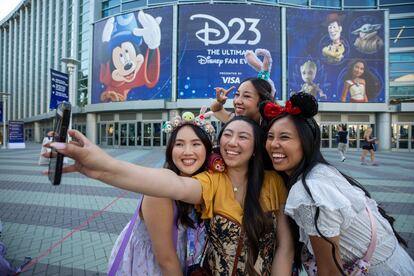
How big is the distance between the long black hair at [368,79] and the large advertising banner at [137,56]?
15783 millimetres

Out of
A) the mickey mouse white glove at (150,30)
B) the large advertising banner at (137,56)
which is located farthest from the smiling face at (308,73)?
the mickey mouse white glove at (150,30)

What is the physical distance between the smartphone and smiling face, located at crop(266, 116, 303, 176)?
3.89 ft

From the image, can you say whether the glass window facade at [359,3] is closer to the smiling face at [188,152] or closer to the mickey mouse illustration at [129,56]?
the mickey mouse illustration at [129,56]

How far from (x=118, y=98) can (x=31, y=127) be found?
1250 inches

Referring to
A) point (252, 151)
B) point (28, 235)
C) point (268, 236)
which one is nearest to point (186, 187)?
point (252, 151)

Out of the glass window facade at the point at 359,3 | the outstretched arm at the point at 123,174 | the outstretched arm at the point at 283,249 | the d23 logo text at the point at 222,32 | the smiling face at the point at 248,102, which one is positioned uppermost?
the glass window facade at the point at 359,3

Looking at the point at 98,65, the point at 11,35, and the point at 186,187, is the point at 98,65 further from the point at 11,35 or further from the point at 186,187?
the point at 11,35

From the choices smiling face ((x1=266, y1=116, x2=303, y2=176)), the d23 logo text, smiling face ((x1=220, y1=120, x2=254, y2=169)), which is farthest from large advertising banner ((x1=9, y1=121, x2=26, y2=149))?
smiling face ((x1=266, y1=116, x2=303, y2=176))

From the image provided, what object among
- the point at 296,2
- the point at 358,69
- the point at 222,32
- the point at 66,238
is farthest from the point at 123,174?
the point at 296,2

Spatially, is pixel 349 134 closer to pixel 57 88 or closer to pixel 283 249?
pixel 57 88

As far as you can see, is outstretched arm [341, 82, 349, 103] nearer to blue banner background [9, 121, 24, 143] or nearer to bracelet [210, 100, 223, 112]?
bracelet [210, 100, 223, 112]

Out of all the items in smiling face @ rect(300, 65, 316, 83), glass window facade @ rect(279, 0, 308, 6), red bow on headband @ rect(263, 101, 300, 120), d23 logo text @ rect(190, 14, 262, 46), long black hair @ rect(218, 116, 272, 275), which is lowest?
long black hair @ rect(218, 116, 272, 275)

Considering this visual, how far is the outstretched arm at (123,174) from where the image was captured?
37.9 inches

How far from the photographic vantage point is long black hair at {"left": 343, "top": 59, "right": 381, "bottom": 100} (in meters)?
21.9
